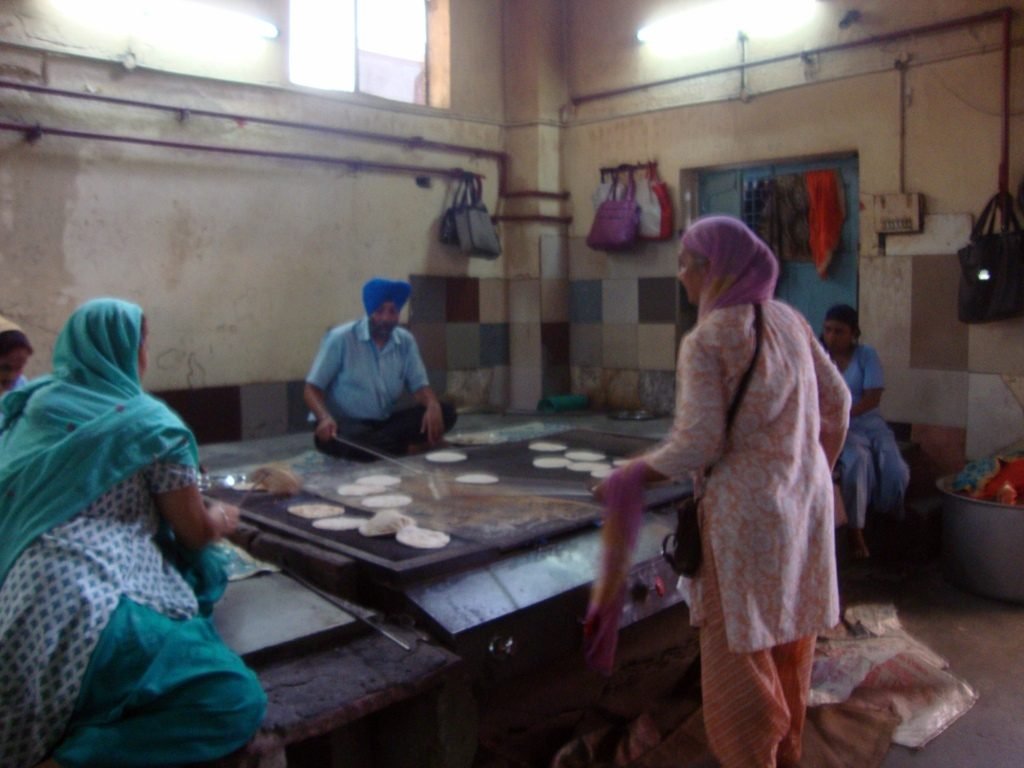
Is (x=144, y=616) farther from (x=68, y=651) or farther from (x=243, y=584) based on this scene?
(x=243, y=584)

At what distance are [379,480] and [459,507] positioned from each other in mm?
622

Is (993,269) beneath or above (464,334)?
above

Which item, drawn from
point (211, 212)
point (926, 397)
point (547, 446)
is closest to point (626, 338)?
point (547, 446)

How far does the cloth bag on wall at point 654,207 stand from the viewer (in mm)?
6207

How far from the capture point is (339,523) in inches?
133

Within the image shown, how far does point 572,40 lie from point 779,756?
18.0 ft

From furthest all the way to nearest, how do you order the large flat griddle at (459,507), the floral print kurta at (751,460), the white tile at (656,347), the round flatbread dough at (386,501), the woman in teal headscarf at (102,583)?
1. the white tile at (656,347)
2. the round flatbread dough at (386,501)
3. the large flat griddle at (459,507)
4. the floral print kurta at (751,460)
5. the woman in teal headscarf at (102,583)

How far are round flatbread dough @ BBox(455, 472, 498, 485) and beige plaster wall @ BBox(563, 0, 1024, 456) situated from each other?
2.57m

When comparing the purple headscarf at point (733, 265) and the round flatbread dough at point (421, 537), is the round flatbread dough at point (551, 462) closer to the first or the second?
the round flatbread dough at point (421, 537)

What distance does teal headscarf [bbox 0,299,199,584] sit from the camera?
199 cm

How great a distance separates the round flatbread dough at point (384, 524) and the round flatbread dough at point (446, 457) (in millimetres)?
1197

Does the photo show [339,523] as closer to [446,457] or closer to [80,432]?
[446,457]

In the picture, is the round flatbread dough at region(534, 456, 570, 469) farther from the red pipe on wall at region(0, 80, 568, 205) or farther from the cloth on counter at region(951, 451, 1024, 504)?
the red pipe on wall at region(0, 80, 568, 205)

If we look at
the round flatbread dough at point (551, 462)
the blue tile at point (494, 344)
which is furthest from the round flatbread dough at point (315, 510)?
the blue tile at point (494, 344)
